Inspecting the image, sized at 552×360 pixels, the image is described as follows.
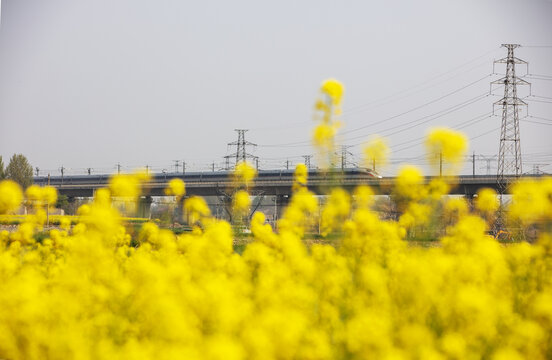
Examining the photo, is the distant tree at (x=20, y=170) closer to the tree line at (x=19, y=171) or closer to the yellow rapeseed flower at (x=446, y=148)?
the tree line at (x=19, y=171)

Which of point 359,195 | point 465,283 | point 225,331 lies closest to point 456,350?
point 465,283

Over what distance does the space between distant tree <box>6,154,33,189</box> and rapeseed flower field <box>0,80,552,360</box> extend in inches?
1720

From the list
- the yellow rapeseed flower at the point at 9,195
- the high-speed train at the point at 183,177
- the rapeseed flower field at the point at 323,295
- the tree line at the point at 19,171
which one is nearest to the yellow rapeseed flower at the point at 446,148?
the rapeseed flower field at the point at 323,295

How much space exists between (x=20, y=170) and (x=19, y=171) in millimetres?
125

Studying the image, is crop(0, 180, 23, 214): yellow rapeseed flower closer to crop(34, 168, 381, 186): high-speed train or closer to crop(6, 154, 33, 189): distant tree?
crop(34, 168, 381, 186): high-speed train

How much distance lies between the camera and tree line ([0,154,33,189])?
149ft

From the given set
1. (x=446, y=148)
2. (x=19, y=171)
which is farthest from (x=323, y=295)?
(x=19, y=171)

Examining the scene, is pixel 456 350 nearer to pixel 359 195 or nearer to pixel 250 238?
pixel 359 195

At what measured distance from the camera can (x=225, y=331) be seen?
2.84 meters

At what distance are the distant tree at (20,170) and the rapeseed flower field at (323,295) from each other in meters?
43.7

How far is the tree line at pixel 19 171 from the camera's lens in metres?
45.6

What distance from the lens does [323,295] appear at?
3.73 meters

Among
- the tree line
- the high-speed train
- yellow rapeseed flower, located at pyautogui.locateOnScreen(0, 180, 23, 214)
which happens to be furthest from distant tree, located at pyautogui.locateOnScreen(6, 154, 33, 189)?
yellow rapeseed flower, located at pyautogui.locateOnScreen(0, 180, 23, 214)

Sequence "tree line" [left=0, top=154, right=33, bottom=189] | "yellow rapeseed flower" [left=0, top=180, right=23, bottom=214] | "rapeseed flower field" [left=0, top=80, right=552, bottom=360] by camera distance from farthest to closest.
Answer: "tree line" [left=0, top=154, right=33, bottom=189], "yellow rapeseed flower" [left=0, top=180, right=23, bottom=214], "rapeseed flower field" [left=0, top=80, right=552, bottom=360]
